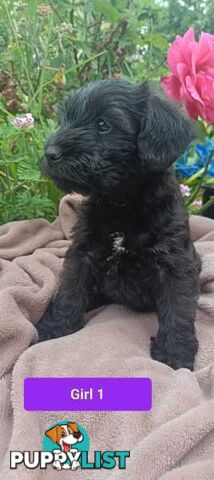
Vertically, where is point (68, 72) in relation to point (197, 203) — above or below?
above

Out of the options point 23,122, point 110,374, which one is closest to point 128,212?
point 110,374

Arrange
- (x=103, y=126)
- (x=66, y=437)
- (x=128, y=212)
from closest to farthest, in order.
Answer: (x=66, y=437)
(x=103, y=126)
(x=128, y=212)

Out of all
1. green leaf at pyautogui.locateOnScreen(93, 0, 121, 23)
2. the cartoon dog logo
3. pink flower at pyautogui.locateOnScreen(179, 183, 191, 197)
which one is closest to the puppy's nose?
the cartoon dog logo

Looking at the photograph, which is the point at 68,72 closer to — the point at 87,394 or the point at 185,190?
the point at 185,190

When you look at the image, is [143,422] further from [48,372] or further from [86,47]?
[86,47]

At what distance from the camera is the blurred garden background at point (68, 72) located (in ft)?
7.77

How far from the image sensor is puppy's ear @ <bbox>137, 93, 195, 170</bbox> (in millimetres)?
1680

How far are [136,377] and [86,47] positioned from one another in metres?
1.91

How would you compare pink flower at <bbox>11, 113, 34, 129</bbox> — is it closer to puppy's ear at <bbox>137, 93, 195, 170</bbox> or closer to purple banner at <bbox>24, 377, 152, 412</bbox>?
puppy's ear at <bbox>137, 93, 195, 170</bbox>

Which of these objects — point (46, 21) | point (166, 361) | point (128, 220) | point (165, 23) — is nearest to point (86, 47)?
point (46, 21)

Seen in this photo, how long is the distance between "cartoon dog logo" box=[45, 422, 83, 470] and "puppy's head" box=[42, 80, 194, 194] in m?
0.70

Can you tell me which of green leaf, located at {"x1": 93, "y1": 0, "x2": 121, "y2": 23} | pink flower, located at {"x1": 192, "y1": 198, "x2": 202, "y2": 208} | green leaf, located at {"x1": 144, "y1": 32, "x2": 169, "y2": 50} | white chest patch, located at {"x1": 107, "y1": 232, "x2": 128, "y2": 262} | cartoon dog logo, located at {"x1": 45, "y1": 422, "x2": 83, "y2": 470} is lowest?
pink flower, located at {"x1": 192, "y1": 198, "x2": 202, "y2": 208}

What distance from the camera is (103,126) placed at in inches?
67.5

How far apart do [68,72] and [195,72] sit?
0.80 m
